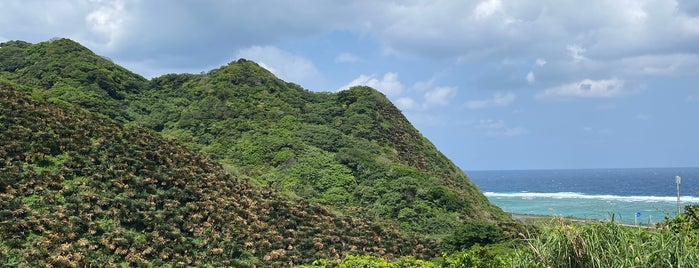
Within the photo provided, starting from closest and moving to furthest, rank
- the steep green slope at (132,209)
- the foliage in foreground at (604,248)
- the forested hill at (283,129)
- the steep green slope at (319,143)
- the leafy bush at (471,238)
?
the foliage in foreground at (604,248), the steep green slope at (132,209), the leafy bush at (471,238), the forested hill at (283,129), the steep green slope at (319,143)

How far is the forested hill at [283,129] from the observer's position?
4053 cm

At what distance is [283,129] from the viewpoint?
174 ft

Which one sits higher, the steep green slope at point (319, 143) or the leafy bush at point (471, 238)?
the steep green slope at point (319, 143)

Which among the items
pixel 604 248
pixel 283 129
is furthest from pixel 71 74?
pixel 604 248

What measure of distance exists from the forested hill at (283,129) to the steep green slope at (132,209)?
16.9 feet

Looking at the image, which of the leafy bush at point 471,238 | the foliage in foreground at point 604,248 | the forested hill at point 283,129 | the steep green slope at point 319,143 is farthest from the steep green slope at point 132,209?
the foliage in foreground at point 604,248

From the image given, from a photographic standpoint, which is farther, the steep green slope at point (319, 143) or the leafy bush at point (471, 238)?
the steep green slope at point (319, 143)

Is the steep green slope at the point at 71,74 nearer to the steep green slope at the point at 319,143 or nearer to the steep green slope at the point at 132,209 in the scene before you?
the steep green slope at the point at 319,143

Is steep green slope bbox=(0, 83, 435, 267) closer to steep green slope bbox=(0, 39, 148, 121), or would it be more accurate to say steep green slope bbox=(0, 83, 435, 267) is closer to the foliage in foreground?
the foliage in foreground

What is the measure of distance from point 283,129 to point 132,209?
1145 inches

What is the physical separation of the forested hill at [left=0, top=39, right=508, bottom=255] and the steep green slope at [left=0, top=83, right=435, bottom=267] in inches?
203

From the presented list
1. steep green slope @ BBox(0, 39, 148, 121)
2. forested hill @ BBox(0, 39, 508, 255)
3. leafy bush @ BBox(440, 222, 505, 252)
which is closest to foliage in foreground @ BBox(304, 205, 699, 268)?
leafy bush @ BBox(440, 222, 505, 252)

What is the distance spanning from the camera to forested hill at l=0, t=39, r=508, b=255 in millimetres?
40531

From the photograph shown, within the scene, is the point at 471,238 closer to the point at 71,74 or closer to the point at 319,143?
the point at 319,143
